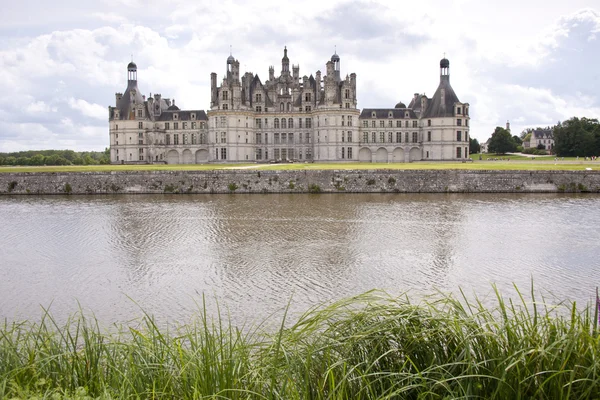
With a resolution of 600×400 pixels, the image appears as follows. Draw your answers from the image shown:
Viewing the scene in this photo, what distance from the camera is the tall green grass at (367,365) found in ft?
13.7

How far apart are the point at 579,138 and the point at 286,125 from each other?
117 ft

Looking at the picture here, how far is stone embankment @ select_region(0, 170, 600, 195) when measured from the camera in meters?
32.5

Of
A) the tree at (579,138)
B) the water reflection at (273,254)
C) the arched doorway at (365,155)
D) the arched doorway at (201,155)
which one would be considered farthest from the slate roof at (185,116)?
the tree at (579,138)

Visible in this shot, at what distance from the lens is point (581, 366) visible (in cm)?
390

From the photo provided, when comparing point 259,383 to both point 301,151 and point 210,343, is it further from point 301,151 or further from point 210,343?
point 301,151

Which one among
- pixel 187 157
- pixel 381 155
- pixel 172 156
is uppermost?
pixel 172 156

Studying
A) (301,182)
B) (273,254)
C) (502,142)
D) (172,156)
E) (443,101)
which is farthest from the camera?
(502,142)

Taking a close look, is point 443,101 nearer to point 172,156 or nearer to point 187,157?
point 187,157

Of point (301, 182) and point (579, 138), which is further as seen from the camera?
point (579, 138)

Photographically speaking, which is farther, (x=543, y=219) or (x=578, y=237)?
(x=543, y=219)

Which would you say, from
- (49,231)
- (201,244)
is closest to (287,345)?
(201,244)

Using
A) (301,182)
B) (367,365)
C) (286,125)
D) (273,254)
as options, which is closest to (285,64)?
(286,125)

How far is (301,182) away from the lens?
33.9 metres

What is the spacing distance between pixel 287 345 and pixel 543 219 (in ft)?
61.1
